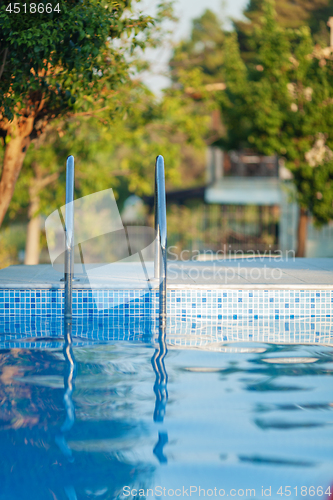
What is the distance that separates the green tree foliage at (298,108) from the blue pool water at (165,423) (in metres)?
7.96

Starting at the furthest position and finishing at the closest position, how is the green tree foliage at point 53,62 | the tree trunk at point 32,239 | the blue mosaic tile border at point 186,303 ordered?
the tree trunk at point 32,239 < the blue mosaic tile border at point 186,303 < the green tree foliage at point 53,62

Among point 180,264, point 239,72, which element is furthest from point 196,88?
point 180,264

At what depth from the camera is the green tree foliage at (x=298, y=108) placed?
473 inches

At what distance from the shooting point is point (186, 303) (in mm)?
6078

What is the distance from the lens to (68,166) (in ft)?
17.6

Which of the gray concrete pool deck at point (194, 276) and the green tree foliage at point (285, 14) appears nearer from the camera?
the gray concrete pool deck at point (194, 276)

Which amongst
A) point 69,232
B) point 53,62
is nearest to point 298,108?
point 53,62

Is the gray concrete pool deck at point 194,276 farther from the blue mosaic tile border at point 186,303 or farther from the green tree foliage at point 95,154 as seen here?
the green tree foliage at point 95,154

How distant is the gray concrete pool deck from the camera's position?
5.98 metres

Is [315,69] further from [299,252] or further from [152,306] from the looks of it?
[152,306]

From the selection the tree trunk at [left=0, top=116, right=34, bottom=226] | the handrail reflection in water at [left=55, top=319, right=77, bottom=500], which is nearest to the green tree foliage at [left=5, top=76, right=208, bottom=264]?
the tree trunk at [left=0, top=116, right=34, bottom=226]

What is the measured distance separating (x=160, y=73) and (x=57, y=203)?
4.08 m

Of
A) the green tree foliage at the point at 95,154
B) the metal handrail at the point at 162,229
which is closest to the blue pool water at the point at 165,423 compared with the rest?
the metal handrail at the point at 162,229

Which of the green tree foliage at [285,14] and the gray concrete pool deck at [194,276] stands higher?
the green tree foliage at [285,14]
